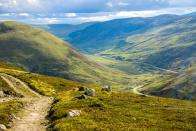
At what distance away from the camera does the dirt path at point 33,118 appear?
171ft

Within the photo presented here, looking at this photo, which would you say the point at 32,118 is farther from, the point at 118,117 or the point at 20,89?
the point at 20,89

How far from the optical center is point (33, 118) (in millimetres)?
60188

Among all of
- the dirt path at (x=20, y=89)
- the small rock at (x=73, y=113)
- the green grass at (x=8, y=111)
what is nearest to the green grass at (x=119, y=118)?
the small rock at (x=73, y=113)

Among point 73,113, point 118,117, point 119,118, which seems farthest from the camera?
point 118,117

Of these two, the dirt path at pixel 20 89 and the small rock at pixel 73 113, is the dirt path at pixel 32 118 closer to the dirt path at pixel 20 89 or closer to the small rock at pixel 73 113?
the small rock at pixel 73 113

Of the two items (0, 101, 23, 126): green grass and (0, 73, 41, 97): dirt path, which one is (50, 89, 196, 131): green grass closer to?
(0, 101, 23, 126): green grass

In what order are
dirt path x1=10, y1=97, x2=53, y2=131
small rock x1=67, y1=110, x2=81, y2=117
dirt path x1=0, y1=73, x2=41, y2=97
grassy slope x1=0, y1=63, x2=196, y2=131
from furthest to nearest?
dirt path x1=0, y1=73, x2=41, y2=97 → small rock x1=67, y1=110, x2=81, y2=117 → dirt path x1=10, y1=97, x2=53, y2=131 → grassy slope x1=0, y1=63, x2=196, y2=131

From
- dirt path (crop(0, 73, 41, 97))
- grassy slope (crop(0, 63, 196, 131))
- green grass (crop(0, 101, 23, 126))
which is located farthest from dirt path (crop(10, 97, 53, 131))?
dirt path (crop(0, 73, 41, 97))

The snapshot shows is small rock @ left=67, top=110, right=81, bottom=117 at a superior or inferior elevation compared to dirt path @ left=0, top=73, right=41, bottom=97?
superior

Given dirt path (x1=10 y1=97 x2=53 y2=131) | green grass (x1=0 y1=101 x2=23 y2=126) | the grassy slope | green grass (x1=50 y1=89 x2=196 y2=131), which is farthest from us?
green grass (x1=0 y1=101 x2=23 y2=126)

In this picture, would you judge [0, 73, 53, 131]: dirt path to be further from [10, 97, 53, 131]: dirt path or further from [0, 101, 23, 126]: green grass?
[0, 101, 23, 126]: green grass

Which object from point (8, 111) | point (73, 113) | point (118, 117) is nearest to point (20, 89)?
point (8, 111)

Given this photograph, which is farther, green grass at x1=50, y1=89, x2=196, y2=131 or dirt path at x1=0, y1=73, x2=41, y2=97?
dirt path at x1=0, y1=73, x2=41, y2=97

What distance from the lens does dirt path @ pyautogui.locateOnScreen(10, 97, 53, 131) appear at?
Result: 52219mm
